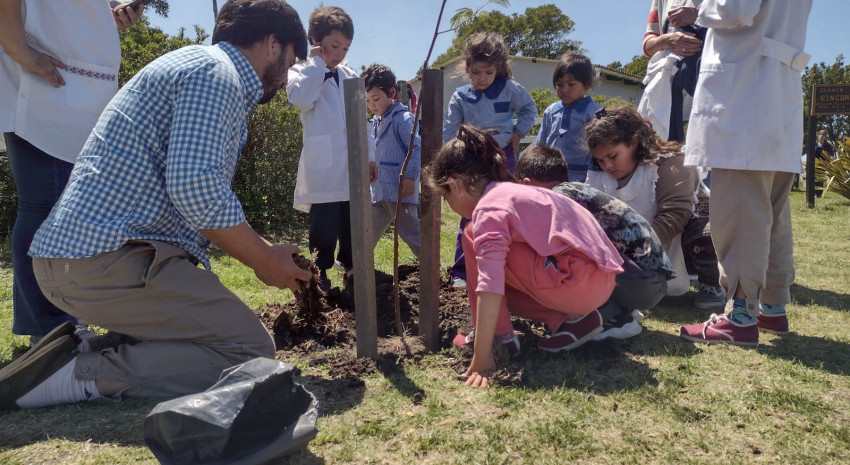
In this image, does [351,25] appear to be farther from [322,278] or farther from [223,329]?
[223,329]

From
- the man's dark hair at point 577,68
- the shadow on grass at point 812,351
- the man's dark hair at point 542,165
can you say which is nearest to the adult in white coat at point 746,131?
the shadow on grass at point 812,351

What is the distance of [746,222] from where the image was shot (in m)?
3.15

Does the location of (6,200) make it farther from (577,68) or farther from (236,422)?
(236,422)

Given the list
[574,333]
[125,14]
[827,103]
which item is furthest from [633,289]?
[827,103]

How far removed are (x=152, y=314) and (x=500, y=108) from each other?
122 inches

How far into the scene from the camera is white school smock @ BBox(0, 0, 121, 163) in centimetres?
291

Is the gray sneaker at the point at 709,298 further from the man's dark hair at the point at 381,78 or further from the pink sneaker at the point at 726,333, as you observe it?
the man's dark hair at the point at 381,78

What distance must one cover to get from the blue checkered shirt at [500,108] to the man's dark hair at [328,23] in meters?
0.96

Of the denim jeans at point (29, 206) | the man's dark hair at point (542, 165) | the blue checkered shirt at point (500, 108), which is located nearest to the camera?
the denim jeans at point (29, 206)

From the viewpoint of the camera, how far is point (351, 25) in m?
4.39

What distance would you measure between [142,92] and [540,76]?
98.2ft

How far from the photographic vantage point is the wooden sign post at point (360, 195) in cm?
285

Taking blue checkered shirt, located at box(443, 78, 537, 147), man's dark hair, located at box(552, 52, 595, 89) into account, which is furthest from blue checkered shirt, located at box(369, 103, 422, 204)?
man's dark hair, located at box(552, 52, 595, 89)

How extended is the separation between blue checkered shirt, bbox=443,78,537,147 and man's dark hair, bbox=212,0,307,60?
88.6 inches
